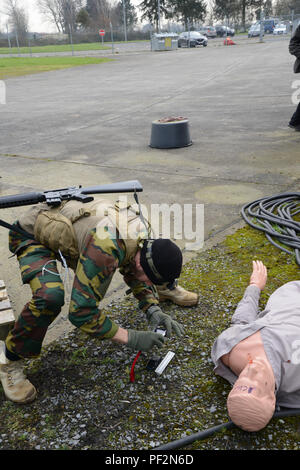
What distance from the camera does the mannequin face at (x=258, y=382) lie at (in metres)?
1.99

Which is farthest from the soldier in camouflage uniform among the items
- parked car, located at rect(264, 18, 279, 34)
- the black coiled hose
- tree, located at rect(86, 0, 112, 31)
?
tree, located at rect(86, 0, 112, 31)

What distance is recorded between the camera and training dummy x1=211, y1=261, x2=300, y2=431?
1.99m

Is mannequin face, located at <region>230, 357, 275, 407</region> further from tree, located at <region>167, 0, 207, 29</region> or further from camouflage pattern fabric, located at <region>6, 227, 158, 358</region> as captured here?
tree, located at <region>167, 0, 207, 29</region>

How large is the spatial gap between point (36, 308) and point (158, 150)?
17.1 ft

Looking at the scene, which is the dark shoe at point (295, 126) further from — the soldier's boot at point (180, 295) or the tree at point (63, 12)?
the tree at point (63, 12)

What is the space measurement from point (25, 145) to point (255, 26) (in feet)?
138

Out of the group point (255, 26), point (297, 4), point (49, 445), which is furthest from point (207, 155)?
point (297, 4)

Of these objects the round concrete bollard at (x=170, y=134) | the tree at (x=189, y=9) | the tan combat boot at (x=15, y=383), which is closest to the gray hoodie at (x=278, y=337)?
the tan combat boot at (x=15, y=383)

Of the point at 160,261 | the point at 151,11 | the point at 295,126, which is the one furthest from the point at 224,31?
the point at 160,261

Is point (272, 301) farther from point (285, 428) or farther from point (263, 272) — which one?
point (285, 428)

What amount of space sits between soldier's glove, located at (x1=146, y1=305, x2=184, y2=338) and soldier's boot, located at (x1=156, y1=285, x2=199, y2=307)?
0.33 m

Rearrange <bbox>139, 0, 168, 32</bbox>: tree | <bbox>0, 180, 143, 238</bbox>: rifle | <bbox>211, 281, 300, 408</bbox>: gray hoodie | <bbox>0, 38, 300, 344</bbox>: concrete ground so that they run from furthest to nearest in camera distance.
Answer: <bbox>139, 0, 168, 32</bbox>: tree → <bbox>0, 38, 300, 344</bbox>: concrete ground → <bbox>0, 180, 143, 238</bbox>: rifle → <bbox>211, 281, 300, 408</bbox>: gray hoodie

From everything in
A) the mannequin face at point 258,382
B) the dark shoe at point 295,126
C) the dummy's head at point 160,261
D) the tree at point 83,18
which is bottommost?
the dark shoe at point 295,126

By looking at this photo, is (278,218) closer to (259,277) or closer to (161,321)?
(259,277)
